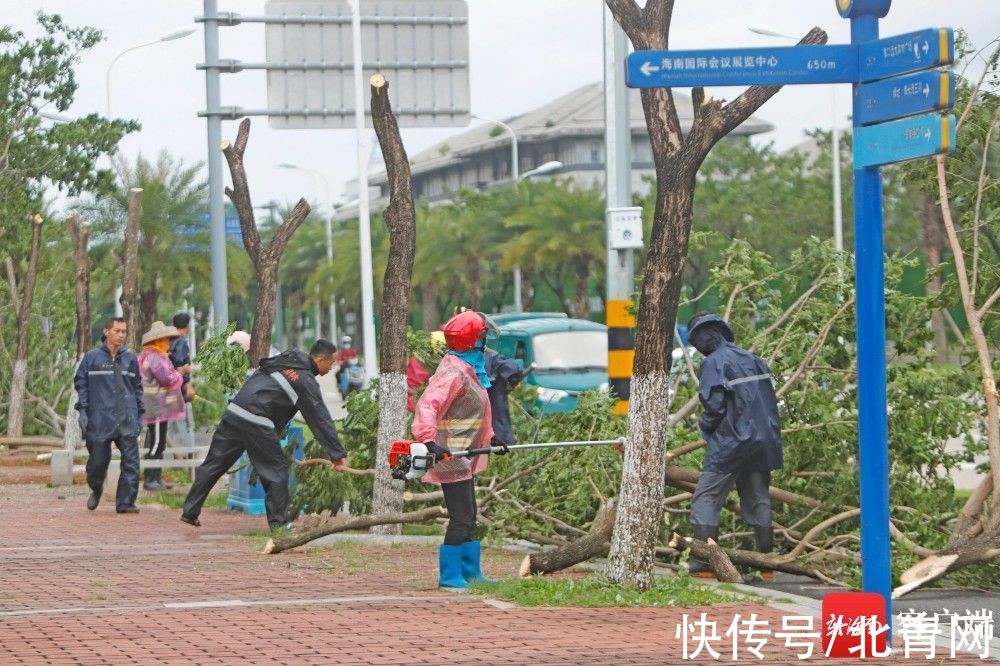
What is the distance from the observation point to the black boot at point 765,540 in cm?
1125

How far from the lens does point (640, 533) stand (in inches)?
392

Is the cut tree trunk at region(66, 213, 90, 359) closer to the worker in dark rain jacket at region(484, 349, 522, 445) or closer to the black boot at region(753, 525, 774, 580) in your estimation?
the worker in dark rain jacket at region(484, 349, 522, 445)

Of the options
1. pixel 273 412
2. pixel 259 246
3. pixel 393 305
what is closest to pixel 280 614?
pixel 273 412

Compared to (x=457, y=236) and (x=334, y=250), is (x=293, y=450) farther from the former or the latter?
(x=334, y=250)

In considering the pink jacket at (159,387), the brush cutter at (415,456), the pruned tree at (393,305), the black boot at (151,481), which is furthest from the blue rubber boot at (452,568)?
the black boot at (151,481)

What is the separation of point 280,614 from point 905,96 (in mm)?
4079

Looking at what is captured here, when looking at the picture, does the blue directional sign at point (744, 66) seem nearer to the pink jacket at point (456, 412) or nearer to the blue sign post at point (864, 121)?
the blue sign post at point (864, 121)

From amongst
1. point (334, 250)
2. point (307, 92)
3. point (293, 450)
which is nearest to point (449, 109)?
point (307, 92)

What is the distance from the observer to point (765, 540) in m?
11.3

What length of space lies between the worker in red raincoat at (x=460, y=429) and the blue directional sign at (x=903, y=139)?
313cm

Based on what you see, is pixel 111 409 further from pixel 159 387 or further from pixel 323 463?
pixel 323 463

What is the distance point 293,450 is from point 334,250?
57.8 m

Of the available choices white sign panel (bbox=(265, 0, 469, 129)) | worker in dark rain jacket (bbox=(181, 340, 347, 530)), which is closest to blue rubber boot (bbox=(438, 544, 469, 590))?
worker in dark rain jacket (bbox=(181, 340, 347, 530))

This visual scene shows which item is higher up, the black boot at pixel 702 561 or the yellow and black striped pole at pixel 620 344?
the yellow and black striped pole at pixel 620 344
